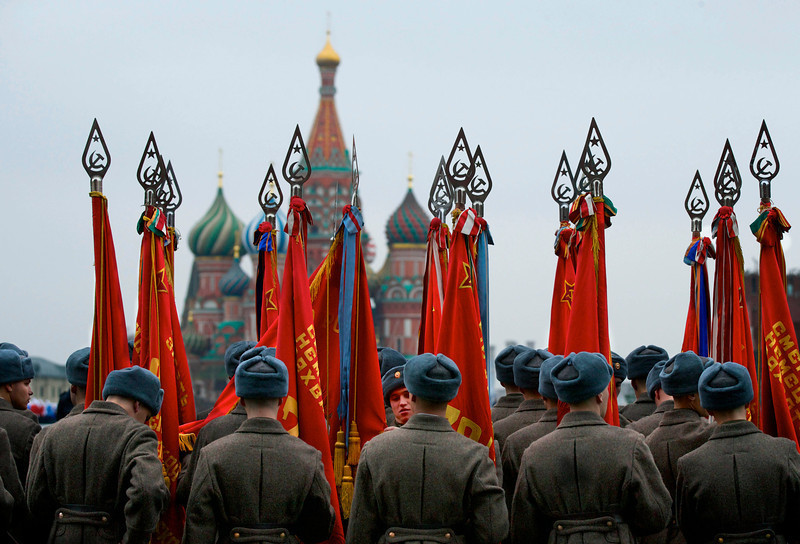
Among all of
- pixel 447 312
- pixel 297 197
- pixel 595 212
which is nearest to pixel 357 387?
pixel 447 312

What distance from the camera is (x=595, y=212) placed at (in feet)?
21.7

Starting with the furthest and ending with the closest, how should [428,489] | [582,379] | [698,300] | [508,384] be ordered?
[698,300] → [508,384] → [582,379] → [428,489]

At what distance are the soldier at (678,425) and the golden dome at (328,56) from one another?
234 feet

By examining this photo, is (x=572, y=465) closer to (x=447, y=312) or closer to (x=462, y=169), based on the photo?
(x=447, y=312)

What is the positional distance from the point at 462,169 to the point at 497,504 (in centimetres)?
245

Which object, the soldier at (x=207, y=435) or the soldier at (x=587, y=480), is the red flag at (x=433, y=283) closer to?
the soldier at (x=207, y=435)

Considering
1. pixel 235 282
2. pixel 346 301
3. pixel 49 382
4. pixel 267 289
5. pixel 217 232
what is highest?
pixel 217 232

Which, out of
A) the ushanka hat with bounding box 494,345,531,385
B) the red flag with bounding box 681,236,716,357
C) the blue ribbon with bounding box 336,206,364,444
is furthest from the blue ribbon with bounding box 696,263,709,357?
the blue ribbon with bounding box 336,206,364,444

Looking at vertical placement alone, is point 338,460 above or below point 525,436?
below

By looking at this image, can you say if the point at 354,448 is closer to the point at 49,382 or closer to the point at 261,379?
the point at 261,379

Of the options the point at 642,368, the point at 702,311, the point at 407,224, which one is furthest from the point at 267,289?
the point at 407,224

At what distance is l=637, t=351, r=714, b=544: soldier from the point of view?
6.02 m

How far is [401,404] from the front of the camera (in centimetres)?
688

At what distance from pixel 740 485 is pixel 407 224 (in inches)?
2638
